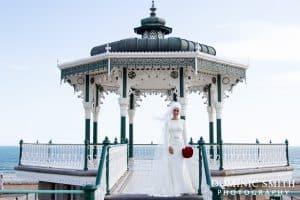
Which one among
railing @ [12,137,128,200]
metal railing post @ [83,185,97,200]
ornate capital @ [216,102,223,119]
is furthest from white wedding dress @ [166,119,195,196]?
ornate capital @ [216,102,223,119]

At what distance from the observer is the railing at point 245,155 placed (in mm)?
11812

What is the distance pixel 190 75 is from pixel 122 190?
21.0ft

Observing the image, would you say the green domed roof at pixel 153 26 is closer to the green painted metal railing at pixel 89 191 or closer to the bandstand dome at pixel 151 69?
the bandstand dome at pixel 151 69

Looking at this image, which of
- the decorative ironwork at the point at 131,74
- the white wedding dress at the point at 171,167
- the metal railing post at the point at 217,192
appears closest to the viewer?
the metal railing post at the point at 217,192

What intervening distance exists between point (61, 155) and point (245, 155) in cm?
587

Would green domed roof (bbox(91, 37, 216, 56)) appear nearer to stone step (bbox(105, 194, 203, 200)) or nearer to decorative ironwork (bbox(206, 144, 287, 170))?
decorative ironwork (bbox(206, 144, 287, 170))

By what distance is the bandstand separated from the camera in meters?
11.9

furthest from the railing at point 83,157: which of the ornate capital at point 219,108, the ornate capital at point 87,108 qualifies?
the ornate capital at point 219,108

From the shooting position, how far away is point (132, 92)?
14492 mm

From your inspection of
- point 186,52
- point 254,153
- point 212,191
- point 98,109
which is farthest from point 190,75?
point 212,191

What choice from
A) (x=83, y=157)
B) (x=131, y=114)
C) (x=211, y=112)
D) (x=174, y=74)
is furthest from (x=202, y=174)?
(x=131, y=114)

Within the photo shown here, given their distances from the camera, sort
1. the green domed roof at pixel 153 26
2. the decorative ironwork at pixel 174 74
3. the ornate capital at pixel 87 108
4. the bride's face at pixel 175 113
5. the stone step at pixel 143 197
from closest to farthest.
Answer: the stone step at pixel 143 197
the bride's face at pixel 175 113
the decorative ironwork at pixel 174 74
the ornate capital at pixel 87 108
the green domed roof at pixel 153 26

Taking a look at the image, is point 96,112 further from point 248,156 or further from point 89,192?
point 89,192

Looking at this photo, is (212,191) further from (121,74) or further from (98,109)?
(98,109)
